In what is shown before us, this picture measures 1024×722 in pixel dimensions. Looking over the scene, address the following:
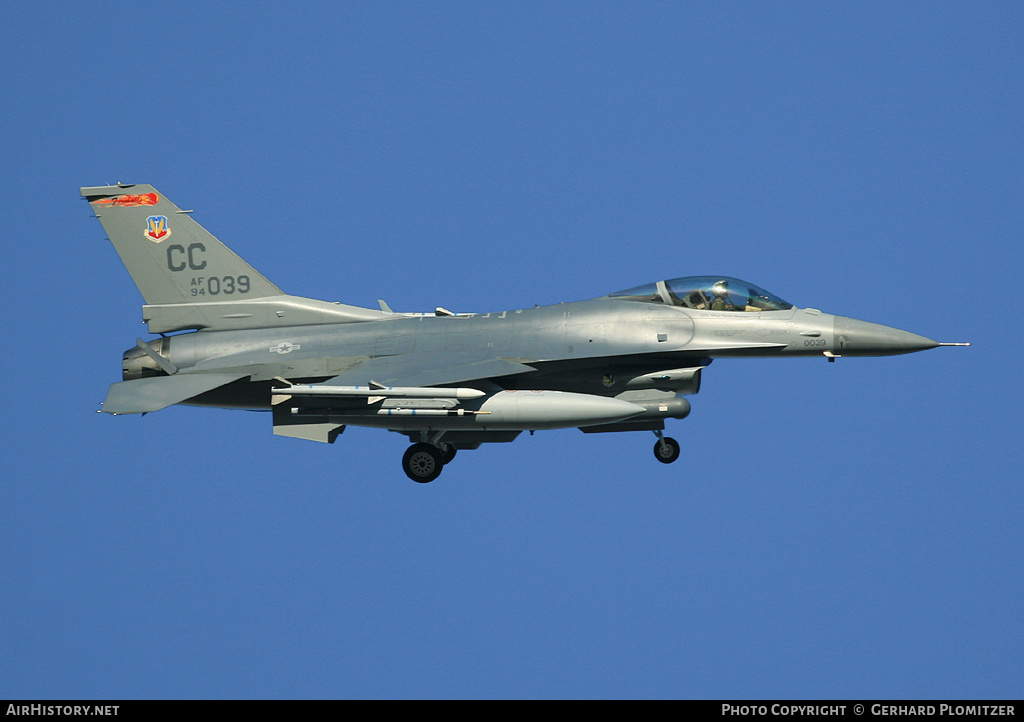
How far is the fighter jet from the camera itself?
17.8 metres

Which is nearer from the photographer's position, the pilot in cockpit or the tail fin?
the pilot in cockpit

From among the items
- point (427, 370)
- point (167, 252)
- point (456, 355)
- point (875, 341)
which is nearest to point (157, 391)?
point (167, 252)

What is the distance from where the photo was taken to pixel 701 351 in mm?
18516

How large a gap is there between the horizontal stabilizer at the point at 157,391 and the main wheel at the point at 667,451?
5.50m

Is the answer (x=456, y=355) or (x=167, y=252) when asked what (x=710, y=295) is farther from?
(x=167, y=252)

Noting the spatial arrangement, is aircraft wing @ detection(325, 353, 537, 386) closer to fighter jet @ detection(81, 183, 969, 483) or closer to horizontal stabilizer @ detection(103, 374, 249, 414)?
fighter jet @ detection(81, 183, 969, 483)

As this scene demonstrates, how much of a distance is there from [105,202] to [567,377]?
681 centimetres

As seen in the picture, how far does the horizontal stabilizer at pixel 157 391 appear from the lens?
17891 mm

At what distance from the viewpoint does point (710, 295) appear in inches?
739

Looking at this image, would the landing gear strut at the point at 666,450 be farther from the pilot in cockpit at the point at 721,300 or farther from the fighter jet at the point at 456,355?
the pilot in cockpit at the point at 721,300

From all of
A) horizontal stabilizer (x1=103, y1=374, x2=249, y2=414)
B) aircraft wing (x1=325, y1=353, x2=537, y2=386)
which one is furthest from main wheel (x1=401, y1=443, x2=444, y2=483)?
horizontal stabilizer (x1=103, y1=374, x2=249, y2=414)

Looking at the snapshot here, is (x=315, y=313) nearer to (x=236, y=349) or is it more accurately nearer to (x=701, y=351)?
(x=236, y=349)

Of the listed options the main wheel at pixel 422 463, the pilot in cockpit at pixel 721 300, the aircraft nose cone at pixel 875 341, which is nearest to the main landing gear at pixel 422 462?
the main wheel at pixel 422 463
